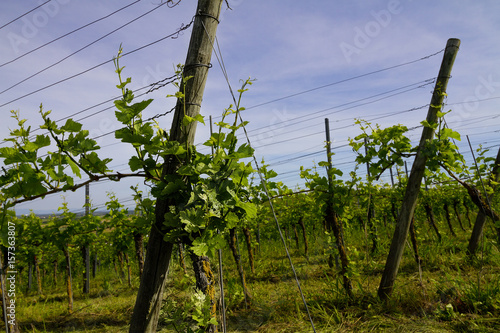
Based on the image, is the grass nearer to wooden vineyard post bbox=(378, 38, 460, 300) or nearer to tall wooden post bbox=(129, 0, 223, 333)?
tall wooden post bbox=(129, 0, 223, 333)

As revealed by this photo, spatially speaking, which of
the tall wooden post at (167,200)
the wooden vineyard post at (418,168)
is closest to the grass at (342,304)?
the tall wooden post at (167,200)

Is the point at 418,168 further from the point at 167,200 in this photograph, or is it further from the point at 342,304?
the point at 167,200

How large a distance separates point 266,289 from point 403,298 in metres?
2.39

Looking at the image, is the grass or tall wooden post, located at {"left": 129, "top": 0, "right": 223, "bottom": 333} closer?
tall wooden post, located at {"left": 129, "top": 0, "right": 223, "bottom": 333}

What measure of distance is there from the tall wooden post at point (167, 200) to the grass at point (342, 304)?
185 mm

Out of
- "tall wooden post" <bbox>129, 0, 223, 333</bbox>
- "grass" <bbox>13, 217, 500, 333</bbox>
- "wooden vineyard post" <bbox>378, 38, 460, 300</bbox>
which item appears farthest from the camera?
"wooden vineyard post" <bbox>378, 38, 460, 300</bbox>

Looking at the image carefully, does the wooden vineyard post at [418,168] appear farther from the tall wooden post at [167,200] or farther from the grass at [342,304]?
the tall wooden post at [167,200]

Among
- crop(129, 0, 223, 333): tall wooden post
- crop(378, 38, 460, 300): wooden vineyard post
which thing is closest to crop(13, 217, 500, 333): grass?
crop(129, 0, 223, 333): tall wooden post

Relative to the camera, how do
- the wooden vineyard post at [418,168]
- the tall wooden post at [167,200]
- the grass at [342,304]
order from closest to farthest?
the tall wooden post at [167,200] < the grass at [342,304] < the wooden vineyard post at [418,168]

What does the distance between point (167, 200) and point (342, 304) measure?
3.05 meters

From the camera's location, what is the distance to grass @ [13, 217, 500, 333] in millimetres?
3035

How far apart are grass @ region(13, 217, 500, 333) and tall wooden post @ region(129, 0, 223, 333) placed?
0.61 feet

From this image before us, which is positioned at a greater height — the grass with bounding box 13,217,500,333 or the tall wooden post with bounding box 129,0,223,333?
the tall wooden post with bounding box 129,0,223,333

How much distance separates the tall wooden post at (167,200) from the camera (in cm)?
161
